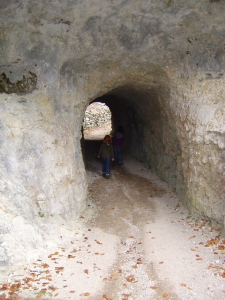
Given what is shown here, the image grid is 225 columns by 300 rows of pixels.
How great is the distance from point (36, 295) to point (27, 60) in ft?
15.7

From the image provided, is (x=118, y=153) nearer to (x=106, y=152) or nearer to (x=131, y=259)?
(x=106, y=152)

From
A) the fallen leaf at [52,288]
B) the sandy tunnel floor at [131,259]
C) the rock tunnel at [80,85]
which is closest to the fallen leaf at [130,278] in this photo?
the sandy tunnel floor at [131,259]

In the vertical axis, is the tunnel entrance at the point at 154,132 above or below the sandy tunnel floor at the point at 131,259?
above

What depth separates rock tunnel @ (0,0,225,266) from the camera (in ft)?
20.7

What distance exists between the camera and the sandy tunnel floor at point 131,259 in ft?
16.7

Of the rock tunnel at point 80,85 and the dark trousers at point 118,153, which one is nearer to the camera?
the rock tunnel at point 80,85

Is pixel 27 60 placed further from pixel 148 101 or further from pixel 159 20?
pixel 148 101

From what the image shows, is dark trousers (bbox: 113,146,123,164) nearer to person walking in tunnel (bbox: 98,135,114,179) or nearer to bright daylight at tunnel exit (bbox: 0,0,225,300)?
person walking in tunnel (bbox: 98,135,114,179)

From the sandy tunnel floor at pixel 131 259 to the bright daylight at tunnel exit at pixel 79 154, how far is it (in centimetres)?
3

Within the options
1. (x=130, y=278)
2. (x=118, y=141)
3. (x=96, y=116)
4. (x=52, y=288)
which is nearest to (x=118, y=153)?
(x=118, y=141)

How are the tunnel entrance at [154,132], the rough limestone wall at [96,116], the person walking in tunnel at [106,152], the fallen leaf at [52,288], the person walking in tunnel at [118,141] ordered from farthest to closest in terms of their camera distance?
Result: the rough limestone wall at [96,116], the person walking in tunnel at [118,141], the person walking in tunnel at [106,152], the tunnel entrance at [154,132], the fallen leaf at [52,288]

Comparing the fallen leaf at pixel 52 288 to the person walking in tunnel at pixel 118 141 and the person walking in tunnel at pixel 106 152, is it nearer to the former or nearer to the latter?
the person walking in tunnel at pixel 106 152

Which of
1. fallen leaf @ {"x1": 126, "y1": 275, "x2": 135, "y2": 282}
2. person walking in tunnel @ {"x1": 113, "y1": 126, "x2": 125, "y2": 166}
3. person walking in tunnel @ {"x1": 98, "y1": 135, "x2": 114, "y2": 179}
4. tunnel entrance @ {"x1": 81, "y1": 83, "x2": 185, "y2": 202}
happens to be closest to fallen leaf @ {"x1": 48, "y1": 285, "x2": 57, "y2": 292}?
fallen leaf @ {"x1": 126, "y1": 275, "x2": 135, "y2": 282}

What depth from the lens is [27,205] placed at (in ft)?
20.8
